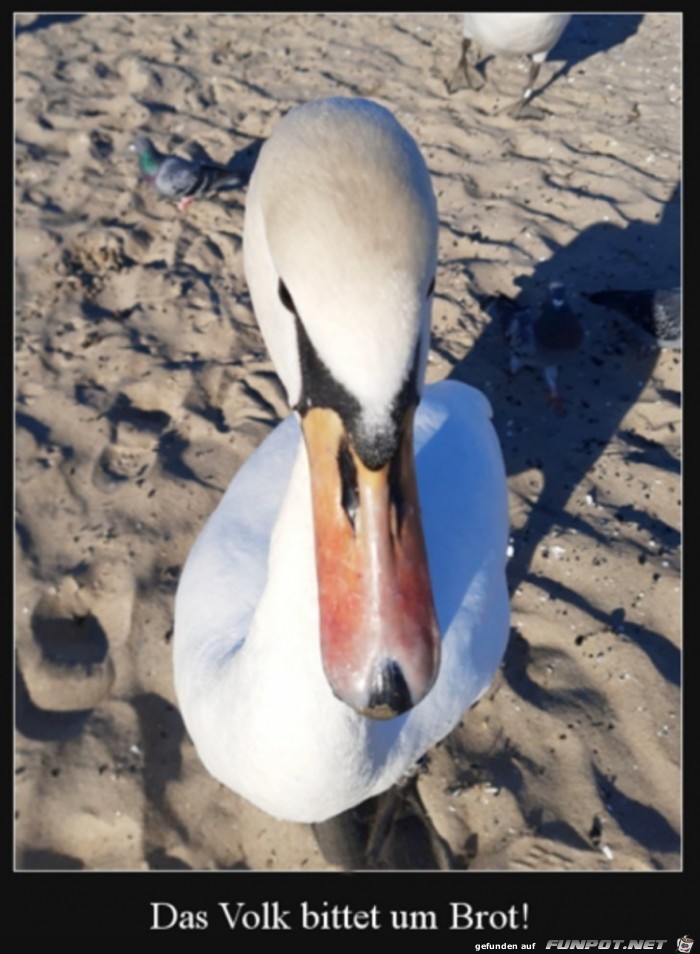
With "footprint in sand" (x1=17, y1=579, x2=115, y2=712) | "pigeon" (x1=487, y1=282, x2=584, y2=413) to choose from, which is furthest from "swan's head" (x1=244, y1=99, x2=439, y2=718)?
"pigeon" (x1=487, y1=282, x2=584, y2=413)

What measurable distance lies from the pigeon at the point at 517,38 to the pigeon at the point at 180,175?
6.81ft

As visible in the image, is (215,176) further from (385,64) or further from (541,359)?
(541,359)

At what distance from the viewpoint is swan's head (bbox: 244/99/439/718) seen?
4.05 feet

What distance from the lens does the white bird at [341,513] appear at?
1244mm

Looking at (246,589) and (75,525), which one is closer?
(246,589)

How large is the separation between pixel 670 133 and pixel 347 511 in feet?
16.8

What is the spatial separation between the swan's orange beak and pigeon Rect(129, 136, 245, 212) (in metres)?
3.77

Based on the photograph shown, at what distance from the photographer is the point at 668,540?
3.24m

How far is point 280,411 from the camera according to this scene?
380 centimetres

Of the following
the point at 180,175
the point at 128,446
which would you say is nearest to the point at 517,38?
the point at 180,175

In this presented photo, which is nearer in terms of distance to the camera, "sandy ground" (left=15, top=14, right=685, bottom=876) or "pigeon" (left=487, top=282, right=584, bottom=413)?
"sandy ground" (left=15, top=14, right=685, bottom=876)

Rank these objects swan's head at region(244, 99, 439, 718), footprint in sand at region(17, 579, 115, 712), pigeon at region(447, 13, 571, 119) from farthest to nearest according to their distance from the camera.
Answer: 1. pigeon at region(447, 13, 571, 119)
2. footprint in sand at region(17, 579, 115, 712)
3. swan's head at region(244, 99, 439, 718)

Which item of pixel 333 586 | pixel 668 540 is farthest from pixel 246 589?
pixel 668 540

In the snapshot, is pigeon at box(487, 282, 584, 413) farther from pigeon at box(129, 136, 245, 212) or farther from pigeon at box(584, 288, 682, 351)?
pigeon at box(129, 136, 245, 212)
